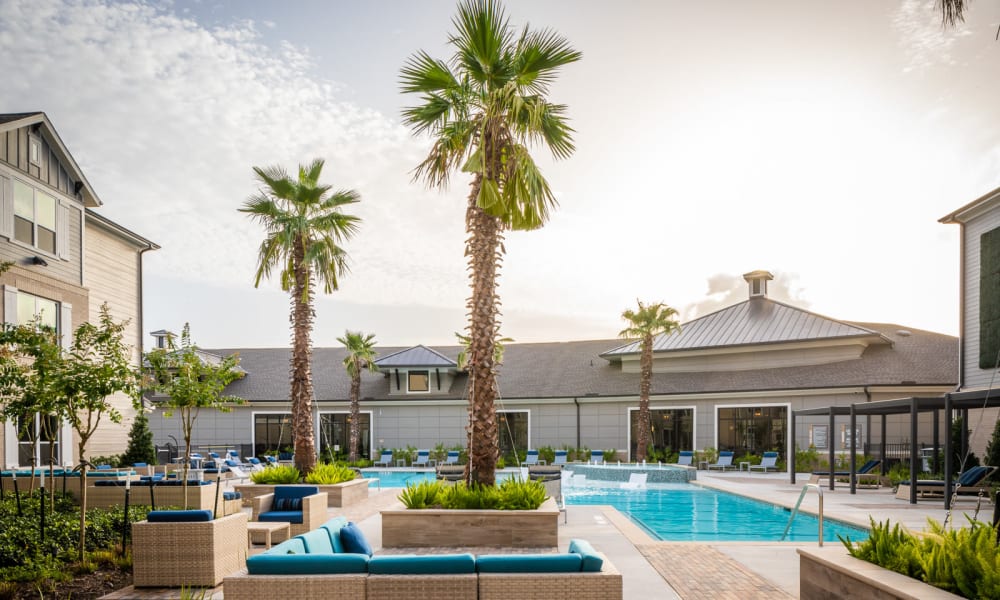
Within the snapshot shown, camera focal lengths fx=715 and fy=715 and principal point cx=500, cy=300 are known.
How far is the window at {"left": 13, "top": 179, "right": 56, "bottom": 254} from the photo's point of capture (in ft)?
61.1

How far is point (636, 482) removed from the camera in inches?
965

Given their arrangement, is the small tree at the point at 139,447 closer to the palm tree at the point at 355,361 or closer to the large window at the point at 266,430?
the palm tree at the point at 355,361

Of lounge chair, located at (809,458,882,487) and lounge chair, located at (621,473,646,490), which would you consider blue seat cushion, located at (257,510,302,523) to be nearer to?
lounge chair, located at (621,473,646,490)

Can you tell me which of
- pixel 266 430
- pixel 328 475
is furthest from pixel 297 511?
pixel 266 430

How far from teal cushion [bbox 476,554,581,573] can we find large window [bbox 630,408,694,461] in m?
25.9

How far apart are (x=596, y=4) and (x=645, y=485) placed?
15674 millimetres

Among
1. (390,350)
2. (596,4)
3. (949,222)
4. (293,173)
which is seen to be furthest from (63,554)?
(390,350)

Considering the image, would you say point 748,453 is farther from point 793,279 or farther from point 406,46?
point 406,46

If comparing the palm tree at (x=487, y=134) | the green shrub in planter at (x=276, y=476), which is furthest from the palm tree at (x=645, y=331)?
the palm tree at (x=487, y=134)

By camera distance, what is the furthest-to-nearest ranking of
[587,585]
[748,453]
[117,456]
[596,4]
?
[748,453] < [117,456] < [596,4] < [587,585]

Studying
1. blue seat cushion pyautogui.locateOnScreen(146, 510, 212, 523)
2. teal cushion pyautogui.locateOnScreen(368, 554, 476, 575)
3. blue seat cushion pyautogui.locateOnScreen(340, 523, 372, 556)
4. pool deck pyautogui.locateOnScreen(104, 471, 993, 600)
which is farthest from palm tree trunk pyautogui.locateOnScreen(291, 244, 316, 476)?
teal cushion pyautogui.locateOnScreen(368, 554, 476, 575)

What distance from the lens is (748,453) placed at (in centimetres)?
2972

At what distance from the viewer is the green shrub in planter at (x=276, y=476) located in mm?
16250

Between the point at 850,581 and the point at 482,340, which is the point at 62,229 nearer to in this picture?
the point at 482,340
